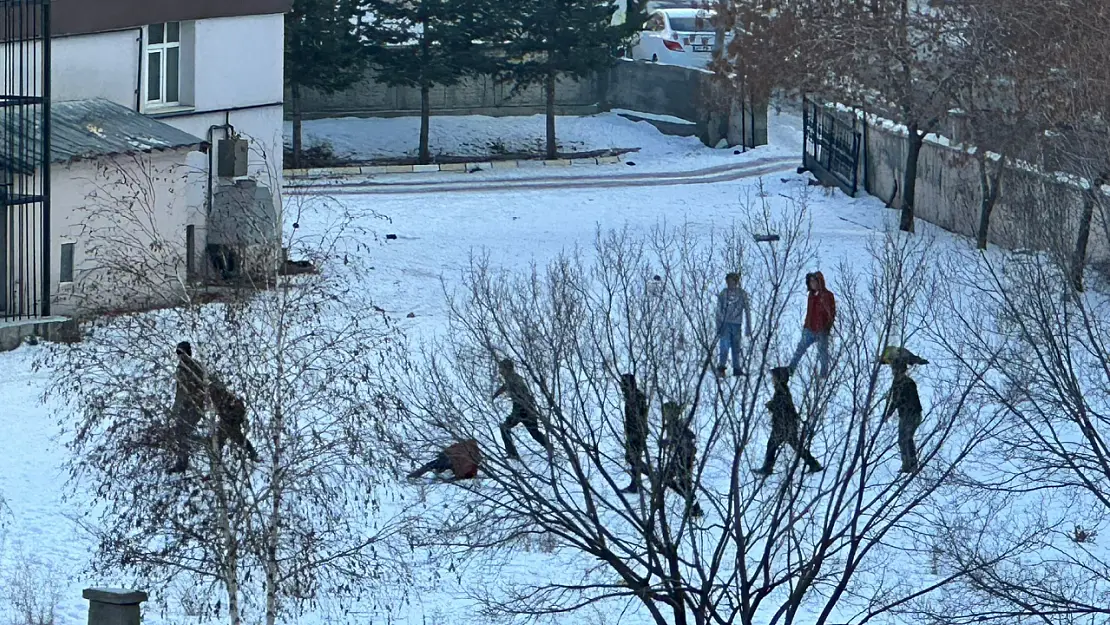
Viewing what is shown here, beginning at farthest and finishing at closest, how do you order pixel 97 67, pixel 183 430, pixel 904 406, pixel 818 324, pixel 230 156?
pixel 230 156 < pixel 97 67 < pixel 818 324 < pixel 904 406 < pixel 183 430

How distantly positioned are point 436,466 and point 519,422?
1.41 m

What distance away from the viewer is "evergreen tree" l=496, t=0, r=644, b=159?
36.9 meters

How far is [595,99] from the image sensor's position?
42.1 meters

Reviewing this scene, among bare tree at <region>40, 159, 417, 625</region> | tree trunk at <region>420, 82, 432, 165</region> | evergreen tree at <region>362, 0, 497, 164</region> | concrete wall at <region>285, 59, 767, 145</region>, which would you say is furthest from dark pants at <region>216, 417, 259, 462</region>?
concrete wall at <region>285, 59, 767, 145</region>

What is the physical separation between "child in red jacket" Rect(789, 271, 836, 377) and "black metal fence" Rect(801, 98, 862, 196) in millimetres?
14160

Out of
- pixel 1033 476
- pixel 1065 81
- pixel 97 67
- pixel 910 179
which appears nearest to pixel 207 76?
pixel 97 67

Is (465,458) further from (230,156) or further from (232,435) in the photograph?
(230,156)

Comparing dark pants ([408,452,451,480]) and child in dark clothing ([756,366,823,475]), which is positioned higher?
child in dark clothing ([756,366,823,475])

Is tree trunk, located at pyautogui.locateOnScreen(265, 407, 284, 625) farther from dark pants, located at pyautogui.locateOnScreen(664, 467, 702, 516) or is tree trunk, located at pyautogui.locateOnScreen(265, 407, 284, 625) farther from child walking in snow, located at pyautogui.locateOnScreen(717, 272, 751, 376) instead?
child walking in snow, located at pyautogui.locateOnScreen(717, 272, 751, 376)

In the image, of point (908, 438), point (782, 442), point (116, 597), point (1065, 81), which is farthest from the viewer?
point (1065, 81)

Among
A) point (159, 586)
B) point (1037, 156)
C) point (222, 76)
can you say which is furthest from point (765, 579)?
point (222, 76)

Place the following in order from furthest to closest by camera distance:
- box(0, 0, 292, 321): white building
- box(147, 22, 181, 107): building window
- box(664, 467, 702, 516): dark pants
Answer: box(147, 22, 181, 107): building window
box(0, 0, 292, 321): white building
box(664, 467, 702, 516): dark pants

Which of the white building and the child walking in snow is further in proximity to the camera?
the white building

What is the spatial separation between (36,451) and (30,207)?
17.6ft
